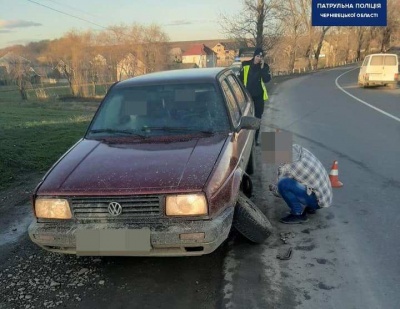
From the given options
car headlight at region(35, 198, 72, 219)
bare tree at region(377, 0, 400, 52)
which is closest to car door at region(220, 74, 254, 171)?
car headlight at region(35, 198, 72, 219)

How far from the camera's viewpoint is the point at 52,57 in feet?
160

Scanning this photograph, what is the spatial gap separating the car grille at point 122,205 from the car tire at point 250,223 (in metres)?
0.91

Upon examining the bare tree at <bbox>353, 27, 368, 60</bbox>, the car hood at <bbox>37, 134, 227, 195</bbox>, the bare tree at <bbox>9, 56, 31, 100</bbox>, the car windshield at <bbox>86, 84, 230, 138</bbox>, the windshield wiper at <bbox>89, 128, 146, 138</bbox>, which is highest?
the bare tree at <bbox>353, 27, 368, 60</bbox>

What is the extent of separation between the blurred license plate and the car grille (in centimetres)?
12

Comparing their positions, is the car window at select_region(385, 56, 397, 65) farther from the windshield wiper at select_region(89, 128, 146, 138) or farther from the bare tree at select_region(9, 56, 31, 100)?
the bare tree at select_region(9, 56, 31, 100)

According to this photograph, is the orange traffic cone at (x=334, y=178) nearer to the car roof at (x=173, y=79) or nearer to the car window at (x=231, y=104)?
the car window at (x=231, y=104)

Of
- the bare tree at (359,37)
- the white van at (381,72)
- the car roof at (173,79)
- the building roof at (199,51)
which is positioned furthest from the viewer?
the building roof at (199,51)

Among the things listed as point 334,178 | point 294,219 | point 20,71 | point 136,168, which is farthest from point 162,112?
point 20,71

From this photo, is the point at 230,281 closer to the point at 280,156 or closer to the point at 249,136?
the point at 280,156

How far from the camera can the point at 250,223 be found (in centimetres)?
373

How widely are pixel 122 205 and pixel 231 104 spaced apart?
2.12 metres

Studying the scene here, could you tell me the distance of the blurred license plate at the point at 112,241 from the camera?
3.07m

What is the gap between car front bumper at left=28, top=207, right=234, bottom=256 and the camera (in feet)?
10.1

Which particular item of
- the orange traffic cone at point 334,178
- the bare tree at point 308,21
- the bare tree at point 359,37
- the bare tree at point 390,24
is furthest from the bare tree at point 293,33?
the orange traffic cone at point 334,178
